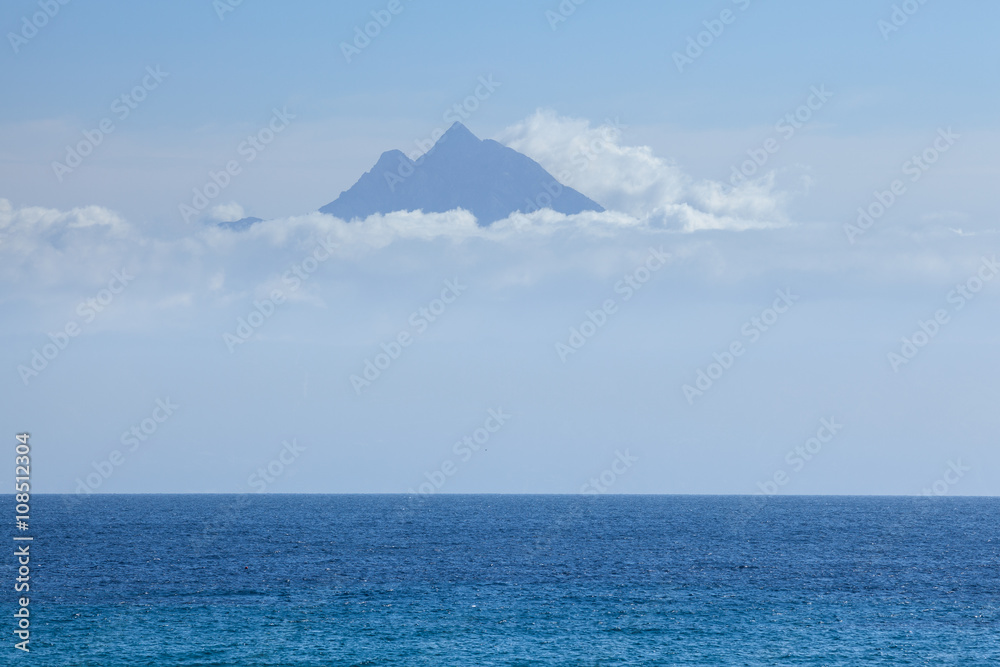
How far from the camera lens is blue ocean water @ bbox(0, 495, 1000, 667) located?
61281 millimetres

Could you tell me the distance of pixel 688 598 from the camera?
8119 centimetres

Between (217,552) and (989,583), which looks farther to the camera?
(217,552)

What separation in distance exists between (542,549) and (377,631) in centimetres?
6022

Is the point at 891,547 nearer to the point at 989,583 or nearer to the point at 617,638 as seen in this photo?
the point at 989,583

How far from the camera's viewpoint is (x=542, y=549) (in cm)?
12494

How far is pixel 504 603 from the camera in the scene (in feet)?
255

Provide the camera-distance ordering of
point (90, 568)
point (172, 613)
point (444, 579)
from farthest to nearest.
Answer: point (90, 568) < point (444, 579) < point (172, 613)

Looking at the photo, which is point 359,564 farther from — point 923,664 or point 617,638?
point 923,664

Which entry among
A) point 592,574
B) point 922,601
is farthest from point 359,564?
point 922,601

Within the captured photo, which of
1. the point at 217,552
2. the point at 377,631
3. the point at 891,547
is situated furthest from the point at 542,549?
the point at 377,631

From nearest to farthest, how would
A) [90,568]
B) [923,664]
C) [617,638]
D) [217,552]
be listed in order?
[923,664]
[617,638]
[90,568]
[217,552]

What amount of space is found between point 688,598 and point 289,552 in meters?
56.6

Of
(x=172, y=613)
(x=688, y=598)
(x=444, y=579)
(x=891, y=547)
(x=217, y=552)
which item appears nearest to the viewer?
(x=172, y=613)

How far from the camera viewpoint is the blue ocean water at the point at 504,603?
61.3 m
